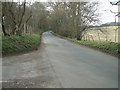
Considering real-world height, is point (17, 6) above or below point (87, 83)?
above

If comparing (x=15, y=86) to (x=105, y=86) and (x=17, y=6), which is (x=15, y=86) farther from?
(x=17, y=6)

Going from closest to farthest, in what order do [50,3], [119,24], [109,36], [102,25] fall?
[119,24] → [109,36] → [102,25] → [50,3]

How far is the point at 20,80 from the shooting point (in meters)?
5.71

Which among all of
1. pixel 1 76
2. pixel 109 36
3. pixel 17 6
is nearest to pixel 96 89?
pixel 1 76

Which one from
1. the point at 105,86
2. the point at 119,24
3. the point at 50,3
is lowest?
the point at 105,86

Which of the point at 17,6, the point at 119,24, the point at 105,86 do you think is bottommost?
the point at 105,86

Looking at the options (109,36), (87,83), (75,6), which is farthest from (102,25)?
(87,83)

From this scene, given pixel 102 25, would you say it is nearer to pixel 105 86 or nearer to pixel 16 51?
pixel 16 51

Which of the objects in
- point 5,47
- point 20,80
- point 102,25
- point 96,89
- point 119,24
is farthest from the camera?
point 102,25

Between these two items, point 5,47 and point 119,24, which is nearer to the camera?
point 5,47

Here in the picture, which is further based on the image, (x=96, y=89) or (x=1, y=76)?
(x=1, y=76)

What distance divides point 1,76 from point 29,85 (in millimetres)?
1491

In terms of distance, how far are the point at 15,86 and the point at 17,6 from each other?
17037 mm

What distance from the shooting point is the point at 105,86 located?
505cm
